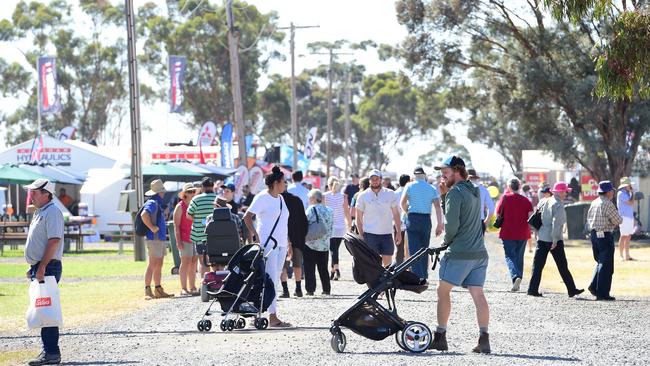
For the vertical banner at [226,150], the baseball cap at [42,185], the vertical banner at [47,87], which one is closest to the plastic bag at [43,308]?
the baseball cap at [42,185]

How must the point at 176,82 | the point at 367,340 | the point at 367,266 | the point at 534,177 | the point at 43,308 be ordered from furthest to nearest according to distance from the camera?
1. the point at 176,82
2. the point at 534,177
3. the point at 367,340
4. the point at 367,266
5. the point at 43,308

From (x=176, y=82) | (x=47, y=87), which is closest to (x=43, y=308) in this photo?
(x=176, y=82)

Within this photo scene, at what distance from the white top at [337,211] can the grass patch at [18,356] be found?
30.1 feet

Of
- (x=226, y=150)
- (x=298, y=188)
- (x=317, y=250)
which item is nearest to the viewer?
(x=317, y=250)

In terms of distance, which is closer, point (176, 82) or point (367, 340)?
point (367, 340)

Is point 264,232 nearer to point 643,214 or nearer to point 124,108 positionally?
point 643,214

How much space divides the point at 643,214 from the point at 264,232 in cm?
2873

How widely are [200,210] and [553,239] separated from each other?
5065 millimetres

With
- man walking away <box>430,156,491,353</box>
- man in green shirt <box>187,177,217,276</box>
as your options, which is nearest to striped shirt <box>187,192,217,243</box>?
man in green shirt <box>187,177,217,276</box>

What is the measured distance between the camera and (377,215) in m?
18.3

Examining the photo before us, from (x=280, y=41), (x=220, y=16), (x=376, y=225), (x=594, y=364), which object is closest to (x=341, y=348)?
(x=594, y=364)

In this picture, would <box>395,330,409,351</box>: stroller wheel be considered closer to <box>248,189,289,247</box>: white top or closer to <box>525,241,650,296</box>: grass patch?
<box>248,189,289,247</box>: white top

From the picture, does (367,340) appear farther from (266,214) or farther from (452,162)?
(452,162)

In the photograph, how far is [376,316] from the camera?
1188 cm
